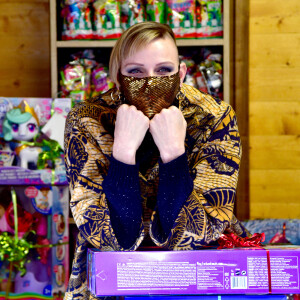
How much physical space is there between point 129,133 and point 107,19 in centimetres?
136

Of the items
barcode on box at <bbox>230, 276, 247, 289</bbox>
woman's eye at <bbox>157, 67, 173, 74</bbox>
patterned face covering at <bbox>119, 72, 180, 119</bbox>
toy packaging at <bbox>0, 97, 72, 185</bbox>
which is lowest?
barcode on box at <bbox>230, 276, 247, 289</bbox>

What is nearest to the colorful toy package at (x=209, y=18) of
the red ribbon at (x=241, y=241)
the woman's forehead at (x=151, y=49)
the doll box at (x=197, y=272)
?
the woman's forehead at (x=151, y=49)

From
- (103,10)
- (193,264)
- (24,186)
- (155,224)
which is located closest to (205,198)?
(155,224)

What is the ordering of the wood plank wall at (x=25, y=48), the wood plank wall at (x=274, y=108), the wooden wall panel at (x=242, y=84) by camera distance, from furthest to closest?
1. the wood plank wall at (x=25, y=48)
2. the wooden wall panel at (x=242, y=84)
3. the wood plank wall at (x=274, y=108)

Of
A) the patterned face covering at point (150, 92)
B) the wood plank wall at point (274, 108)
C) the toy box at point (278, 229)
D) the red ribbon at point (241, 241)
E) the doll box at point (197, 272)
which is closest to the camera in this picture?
the doll box at point (197, 272)

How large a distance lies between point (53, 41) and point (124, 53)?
1144mm

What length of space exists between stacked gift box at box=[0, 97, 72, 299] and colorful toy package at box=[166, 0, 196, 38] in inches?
24.7

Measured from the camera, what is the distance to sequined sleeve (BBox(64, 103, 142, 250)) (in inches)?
43.8

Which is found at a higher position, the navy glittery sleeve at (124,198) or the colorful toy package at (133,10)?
the colorful toy package at (133,10)

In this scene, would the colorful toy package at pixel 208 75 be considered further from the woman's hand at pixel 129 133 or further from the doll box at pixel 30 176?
the woman's hand at pixel 129 133

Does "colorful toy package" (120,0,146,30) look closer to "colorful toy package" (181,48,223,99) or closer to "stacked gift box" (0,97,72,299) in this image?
"colorful toy package" (181,48,223,99)

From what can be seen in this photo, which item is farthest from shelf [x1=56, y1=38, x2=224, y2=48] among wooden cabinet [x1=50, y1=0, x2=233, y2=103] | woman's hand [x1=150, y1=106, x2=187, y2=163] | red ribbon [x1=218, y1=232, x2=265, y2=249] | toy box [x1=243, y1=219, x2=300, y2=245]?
red ribbon [x1=218, y1=232, x2=265, y2=249]

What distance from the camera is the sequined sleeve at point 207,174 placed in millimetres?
1114

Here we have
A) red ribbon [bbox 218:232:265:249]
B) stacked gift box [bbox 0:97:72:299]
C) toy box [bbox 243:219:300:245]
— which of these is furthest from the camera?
toy box [bbox 243:219:300:245]
